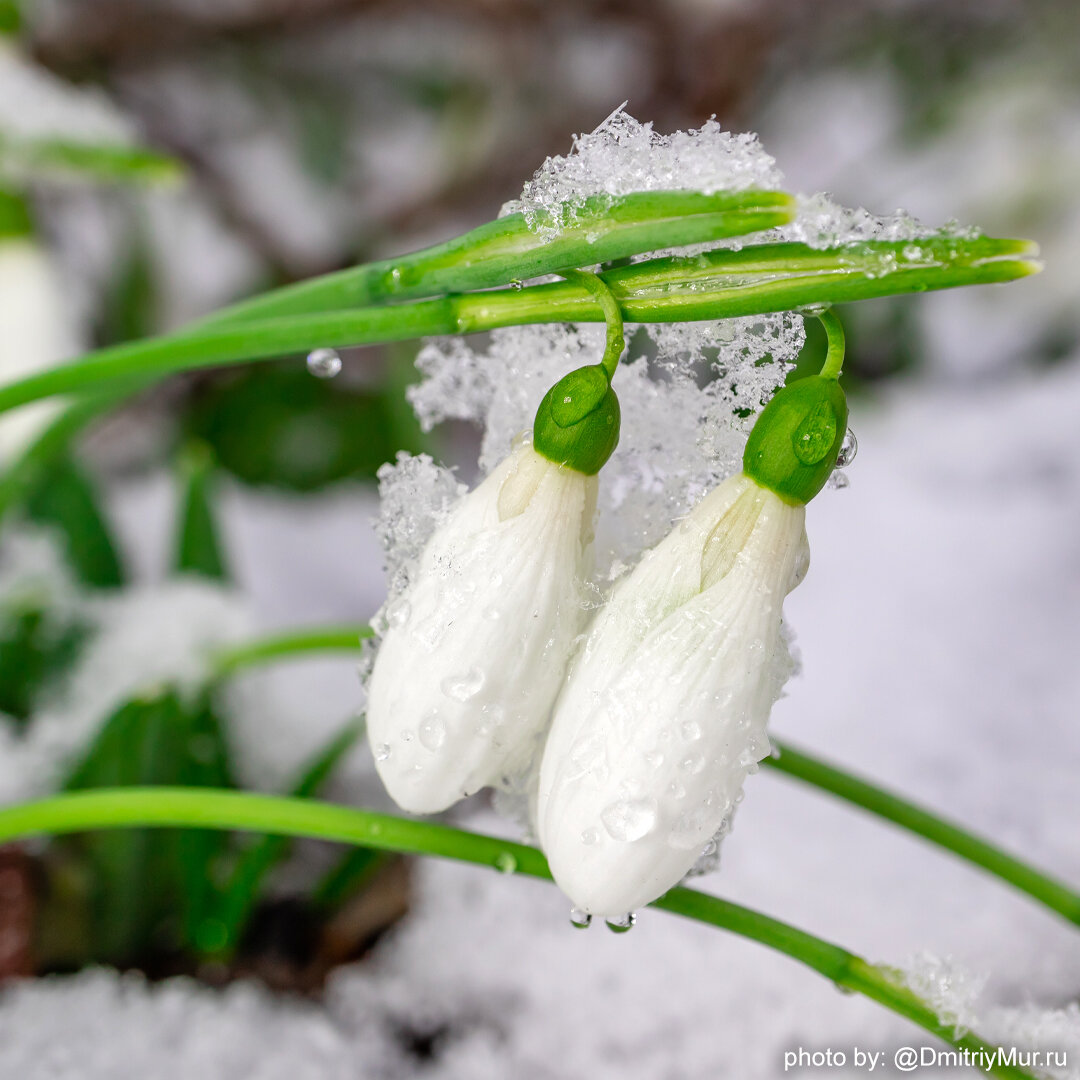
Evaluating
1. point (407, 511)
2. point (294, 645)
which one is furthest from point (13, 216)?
point (407, 511)

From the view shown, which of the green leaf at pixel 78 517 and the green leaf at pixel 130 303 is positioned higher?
the green leaf at pixel 130 303

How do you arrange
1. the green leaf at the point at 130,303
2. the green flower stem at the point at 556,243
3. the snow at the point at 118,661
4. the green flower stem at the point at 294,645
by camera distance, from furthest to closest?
the green leaf at the point at 130,303, the snow at the point at 118,661, the green flower stem at the point at 294,645, the green flower stem at the point at 556,243

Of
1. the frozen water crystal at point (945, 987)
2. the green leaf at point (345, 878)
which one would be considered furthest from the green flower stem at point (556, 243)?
the green leaf at point (345, 878)

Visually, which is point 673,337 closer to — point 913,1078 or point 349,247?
point 913,1078

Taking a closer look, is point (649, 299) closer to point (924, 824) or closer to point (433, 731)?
point (433, 731)

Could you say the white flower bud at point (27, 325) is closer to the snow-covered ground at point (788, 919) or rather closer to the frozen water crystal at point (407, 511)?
the snow-covered ground at point (788, 919)

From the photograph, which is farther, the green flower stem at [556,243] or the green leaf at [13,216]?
the green leaf at [13,216]

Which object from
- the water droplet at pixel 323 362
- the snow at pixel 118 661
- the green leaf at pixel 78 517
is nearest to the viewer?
the water droplet at pixel 323 362
